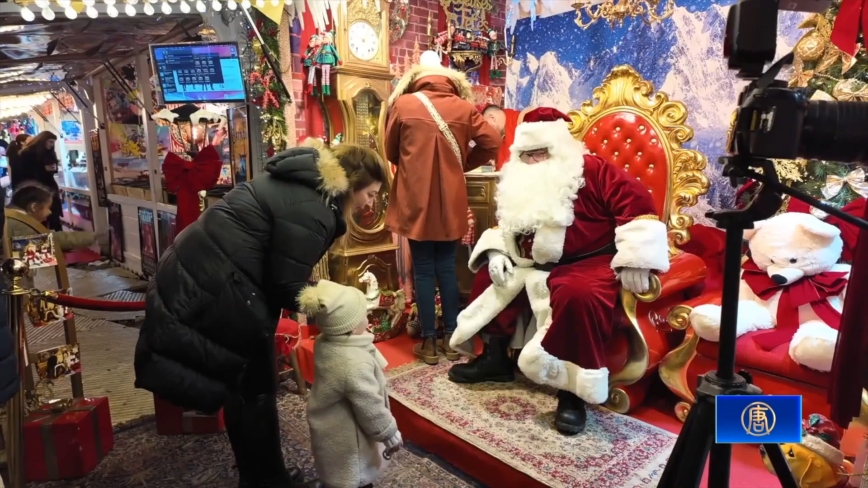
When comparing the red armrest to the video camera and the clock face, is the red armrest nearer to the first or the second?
the video camera

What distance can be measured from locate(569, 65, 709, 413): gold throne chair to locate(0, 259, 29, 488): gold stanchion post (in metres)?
2.39

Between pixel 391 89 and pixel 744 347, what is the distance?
2.72m

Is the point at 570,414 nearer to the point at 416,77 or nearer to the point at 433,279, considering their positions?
the point at 433,279

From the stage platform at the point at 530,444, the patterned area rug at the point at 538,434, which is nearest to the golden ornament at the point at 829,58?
the stage platform at the point at 530,444

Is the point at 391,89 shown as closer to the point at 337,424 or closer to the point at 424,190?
the point at 424,190

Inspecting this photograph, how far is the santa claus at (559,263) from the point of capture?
7.30ft

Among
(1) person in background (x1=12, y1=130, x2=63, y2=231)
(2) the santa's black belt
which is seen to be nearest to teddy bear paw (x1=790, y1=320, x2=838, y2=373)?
(2) the santa's black belt

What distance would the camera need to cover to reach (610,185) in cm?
249

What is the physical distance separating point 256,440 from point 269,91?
2.24 meters

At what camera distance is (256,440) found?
74.8 inches

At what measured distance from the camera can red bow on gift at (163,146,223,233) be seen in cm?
363

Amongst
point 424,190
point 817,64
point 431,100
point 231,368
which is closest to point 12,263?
point 231,368

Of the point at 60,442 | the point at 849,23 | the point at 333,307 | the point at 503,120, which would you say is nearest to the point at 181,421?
the point at 60,442

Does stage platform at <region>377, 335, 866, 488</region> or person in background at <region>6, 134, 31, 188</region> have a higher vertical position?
person in background at <region>6, 134, 31, 188</region>
